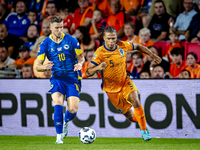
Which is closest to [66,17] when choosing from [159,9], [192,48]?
[159,9]

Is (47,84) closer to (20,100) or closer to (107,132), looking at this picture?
(20,100)

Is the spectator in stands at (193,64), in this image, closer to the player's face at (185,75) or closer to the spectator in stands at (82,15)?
the player's face at (185,75)

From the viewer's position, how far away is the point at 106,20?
830cm

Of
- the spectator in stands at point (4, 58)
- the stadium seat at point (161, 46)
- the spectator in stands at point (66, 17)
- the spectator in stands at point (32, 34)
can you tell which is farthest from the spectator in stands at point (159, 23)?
the spectator in stands at point (4, 58)

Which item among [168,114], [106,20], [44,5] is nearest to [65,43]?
[168,114]

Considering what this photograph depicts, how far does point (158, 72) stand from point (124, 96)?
199 centimetres

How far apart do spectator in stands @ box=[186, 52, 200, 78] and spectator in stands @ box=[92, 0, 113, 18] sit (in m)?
2.49

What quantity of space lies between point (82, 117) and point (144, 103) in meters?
1.36

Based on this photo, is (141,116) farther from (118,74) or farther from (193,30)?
(193,30)

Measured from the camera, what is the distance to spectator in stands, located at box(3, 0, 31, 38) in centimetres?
891

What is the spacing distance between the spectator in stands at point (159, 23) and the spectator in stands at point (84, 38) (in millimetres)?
1547

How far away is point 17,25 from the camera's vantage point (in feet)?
29.5

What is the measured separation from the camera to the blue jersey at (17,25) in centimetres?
890

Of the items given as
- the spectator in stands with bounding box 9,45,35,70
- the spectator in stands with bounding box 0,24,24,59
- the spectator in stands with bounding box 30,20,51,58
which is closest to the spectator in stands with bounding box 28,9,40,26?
the spectator in stands with bounding box 30,20,51,58
